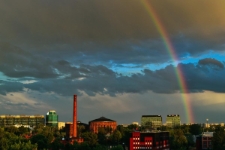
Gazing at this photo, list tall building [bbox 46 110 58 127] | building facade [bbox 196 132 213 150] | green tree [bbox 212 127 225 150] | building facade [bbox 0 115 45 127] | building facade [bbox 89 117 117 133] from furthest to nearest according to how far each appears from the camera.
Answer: building facade [bbox 0 115 45 127]
tall building [bbox 46 110 58 127]
building facade [bbox 89 117 117 133]
building facade [bbox 196 132 213 150]
green tree [bbox 212 127 225 150]

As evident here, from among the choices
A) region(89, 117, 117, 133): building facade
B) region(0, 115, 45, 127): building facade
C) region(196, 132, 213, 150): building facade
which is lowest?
region(196, 132, 213, 150): building facade

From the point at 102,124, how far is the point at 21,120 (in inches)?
2237

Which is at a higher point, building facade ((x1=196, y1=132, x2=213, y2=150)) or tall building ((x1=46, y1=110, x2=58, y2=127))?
tall building ((x1=46, y1=110, x2=58, y2=127))

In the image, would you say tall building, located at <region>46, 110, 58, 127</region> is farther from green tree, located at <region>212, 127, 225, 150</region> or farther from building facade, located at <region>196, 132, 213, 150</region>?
green tree, located at <region>212, 127, 225, 150</region>

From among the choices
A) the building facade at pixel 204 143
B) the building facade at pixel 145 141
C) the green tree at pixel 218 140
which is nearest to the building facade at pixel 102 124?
the building facade at pixel 204 143

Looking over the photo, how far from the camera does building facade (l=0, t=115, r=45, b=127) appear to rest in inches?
6635

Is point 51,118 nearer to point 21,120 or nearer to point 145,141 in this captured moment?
point 21,120

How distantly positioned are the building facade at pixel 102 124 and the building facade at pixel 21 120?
161ft

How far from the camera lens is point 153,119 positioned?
18125cm

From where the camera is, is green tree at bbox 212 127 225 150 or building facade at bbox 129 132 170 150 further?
building facade at bbox 129 132 170 150

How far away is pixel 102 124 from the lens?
132375 mm

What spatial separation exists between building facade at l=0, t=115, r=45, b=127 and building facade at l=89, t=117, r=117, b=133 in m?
49.1

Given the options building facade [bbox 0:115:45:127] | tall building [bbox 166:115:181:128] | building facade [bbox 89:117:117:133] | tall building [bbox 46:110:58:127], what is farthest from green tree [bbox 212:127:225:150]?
tall building [bbox 166:115:181:128]

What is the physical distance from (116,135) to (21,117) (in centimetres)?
9346
